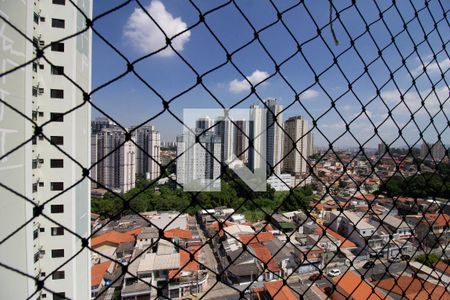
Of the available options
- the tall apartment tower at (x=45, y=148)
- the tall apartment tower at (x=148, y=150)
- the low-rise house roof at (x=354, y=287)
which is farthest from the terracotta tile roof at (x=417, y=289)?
the tall apartment tower at (x=148, y=150)

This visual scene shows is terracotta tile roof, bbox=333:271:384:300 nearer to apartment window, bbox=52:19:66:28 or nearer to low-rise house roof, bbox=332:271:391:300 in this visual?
low-rise house roof, bbox=332:271:391:300

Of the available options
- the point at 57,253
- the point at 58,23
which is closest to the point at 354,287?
the point at 57,253

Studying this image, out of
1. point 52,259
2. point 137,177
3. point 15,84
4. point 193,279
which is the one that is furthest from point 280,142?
point 137,177

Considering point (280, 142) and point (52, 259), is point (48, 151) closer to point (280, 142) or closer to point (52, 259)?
point (52, 259)

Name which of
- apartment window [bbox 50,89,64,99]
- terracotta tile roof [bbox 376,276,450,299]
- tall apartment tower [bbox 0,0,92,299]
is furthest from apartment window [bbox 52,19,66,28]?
terracotta tile roof [bbox 376,276,450,299]

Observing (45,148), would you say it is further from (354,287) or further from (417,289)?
(417,289)

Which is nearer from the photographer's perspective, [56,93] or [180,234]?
[56,93]

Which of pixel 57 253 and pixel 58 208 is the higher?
pixel 58 208
